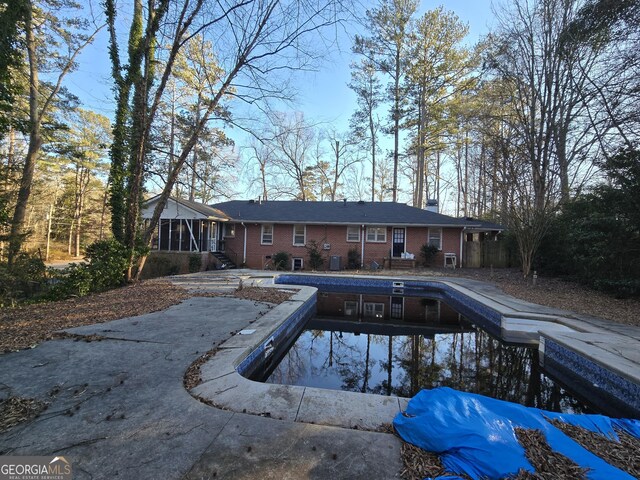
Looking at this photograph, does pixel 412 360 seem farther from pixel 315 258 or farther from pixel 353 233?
pixel 353 233

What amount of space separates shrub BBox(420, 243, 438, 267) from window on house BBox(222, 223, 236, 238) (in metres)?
11.1

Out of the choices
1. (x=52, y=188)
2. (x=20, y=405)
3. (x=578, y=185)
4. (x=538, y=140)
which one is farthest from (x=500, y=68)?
(x=52, y=188)

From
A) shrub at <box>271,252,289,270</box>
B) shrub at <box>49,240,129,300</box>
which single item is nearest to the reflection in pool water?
shrub at <box>49,240,129,300</box>

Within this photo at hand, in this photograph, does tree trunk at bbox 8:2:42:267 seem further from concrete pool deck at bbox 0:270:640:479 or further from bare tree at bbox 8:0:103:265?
concrete pool deck at bbox 0:270:640:479

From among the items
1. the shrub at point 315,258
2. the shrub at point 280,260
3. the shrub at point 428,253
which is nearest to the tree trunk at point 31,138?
the shrub at point 280,260

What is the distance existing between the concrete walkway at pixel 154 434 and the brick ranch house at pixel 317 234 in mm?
12556

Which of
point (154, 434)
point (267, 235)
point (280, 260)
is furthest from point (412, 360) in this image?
point (267, 235)

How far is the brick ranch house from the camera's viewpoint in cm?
1584

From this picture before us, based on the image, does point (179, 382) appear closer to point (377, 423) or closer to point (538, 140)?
point (377, 423)

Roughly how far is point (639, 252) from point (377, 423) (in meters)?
10.2

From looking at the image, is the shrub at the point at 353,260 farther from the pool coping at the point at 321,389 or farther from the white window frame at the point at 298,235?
the pool coping at the point at 321,389

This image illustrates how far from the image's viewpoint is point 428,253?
16484 millimetres

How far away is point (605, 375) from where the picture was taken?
3865mm

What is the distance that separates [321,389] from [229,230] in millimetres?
16294
